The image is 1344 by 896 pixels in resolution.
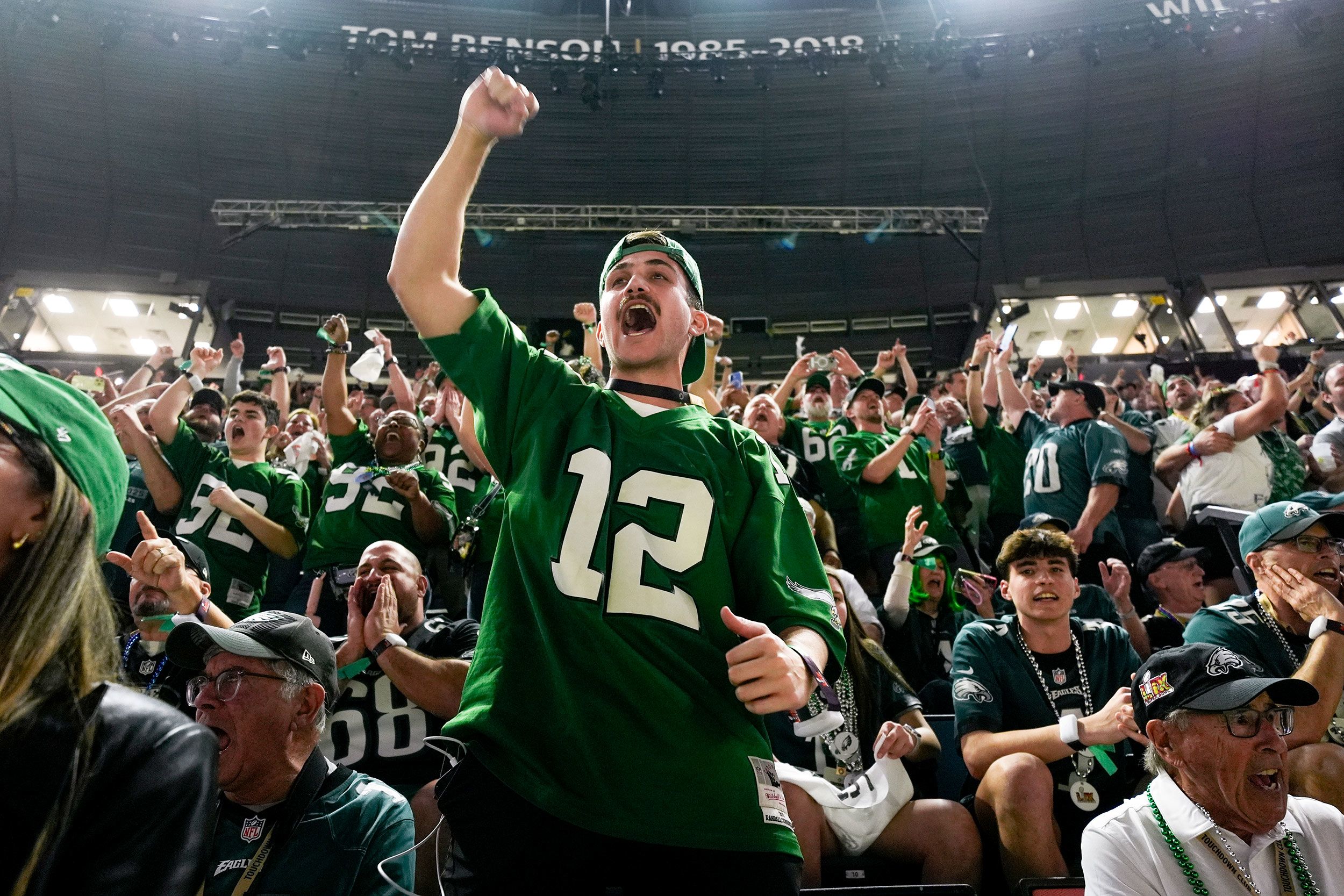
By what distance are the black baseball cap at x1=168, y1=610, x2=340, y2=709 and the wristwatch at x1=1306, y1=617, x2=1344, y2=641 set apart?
322cm

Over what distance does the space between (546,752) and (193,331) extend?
15633 millimetres

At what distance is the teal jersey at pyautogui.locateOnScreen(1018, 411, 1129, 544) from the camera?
5.44 metres

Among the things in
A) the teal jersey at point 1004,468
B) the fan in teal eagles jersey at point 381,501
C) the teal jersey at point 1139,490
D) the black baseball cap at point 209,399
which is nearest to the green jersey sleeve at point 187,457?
the black baseball cap at point 209,399

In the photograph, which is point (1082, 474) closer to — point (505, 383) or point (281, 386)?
point (505, 383)

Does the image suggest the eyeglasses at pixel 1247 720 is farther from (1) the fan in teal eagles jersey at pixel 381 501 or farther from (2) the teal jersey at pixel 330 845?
(1) the fan in teal eagles jersey at pixel 381 501

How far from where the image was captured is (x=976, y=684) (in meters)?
3.27

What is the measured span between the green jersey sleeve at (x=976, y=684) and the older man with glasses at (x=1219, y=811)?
709mm

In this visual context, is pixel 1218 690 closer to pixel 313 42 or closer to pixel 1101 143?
pixel 313 42

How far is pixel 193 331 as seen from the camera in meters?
14.9

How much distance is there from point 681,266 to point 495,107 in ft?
1.94

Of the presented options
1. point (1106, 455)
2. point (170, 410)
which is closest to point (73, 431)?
point (170, 410)

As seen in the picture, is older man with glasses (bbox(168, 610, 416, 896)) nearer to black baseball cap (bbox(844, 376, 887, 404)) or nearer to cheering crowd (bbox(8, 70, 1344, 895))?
cheering crowd (bbox(8, 70, 1344, 895))

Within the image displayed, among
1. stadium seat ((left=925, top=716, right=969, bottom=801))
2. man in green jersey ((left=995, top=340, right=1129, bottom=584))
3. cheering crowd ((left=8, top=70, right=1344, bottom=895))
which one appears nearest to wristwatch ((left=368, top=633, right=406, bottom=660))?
cheering crowd ((left=8, top=70, right=1344, bottom=895))

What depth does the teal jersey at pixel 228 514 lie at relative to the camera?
15.4 feet
